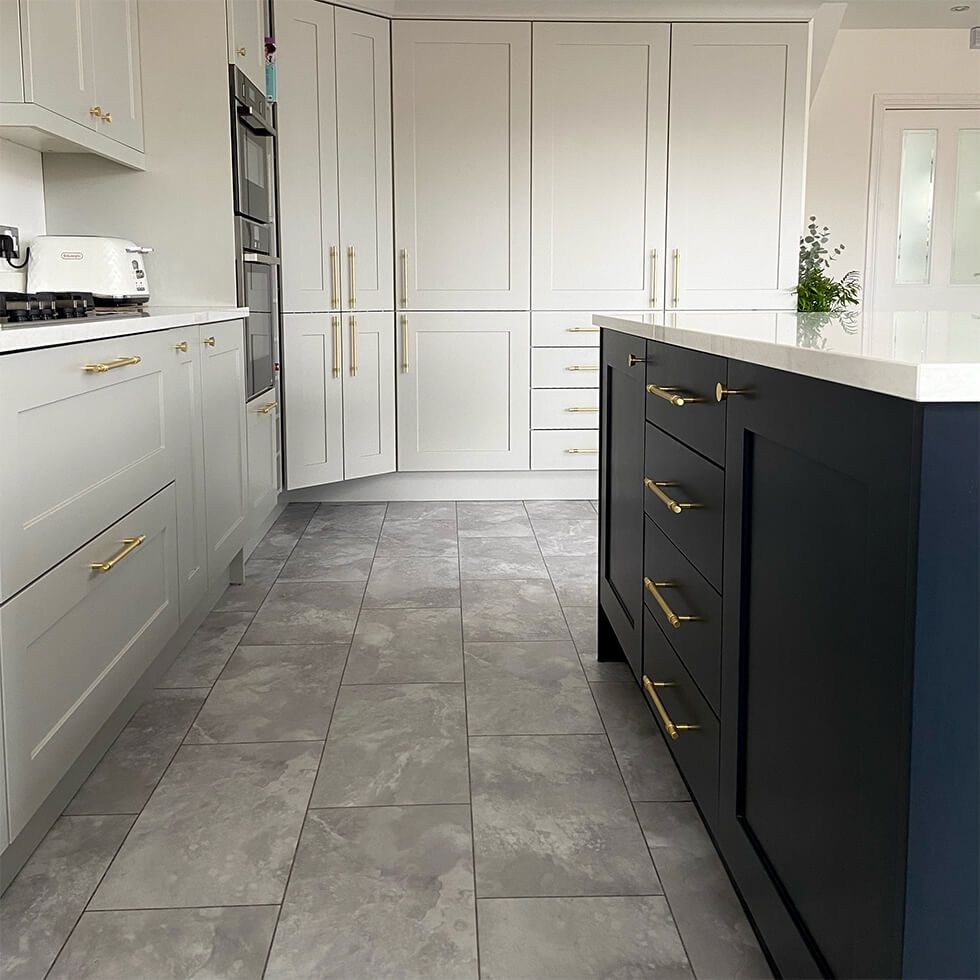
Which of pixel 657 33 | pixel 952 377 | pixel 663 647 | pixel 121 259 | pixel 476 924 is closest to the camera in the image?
pixel 952 377

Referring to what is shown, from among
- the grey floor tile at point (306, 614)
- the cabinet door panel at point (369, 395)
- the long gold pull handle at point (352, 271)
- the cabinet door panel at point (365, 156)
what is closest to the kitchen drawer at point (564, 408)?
the cabinet door panel at point (369, 395)

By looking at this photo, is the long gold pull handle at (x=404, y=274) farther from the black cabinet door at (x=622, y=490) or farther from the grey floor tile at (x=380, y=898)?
the grey floor tile at (x=380, y=898)

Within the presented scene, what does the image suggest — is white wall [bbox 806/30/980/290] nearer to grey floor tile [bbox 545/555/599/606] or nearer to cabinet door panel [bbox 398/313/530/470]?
cabinet door panel [bbox 398/313/530/470]

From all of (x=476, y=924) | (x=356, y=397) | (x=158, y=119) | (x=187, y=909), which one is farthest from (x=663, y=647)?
(x=356, y=397)

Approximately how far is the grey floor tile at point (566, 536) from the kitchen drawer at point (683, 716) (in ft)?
5.56

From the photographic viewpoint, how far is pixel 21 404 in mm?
1636

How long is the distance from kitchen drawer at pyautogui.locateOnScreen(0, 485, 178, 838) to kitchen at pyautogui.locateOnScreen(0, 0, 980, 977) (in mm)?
12

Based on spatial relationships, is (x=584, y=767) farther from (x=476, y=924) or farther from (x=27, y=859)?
(x=27, y=859)

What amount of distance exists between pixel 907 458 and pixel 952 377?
79 mm

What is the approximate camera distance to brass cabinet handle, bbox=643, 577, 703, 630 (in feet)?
5.65

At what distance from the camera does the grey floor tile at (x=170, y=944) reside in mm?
1444

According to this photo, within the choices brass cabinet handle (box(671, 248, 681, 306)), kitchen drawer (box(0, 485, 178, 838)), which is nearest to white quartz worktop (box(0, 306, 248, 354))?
kitchen drawer (box(0, 485, 178, 838))

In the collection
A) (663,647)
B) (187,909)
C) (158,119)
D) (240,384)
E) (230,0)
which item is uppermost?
(230,0)

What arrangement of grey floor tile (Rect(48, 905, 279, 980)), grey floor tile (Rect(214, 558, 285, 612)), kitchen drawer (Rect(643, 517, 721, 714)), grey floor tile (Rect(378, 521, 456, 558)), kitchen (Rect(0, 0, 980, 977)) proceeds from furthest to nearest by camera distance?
grey floor tile (Rect(378, 521, 456, 558))
grey floor tile (Rect(214, 558, 285, 612))
kitchen drawer (Rect(643, 517, 721, 714))
grey floor tile (Rect(48, 905, 279, 980))
kitchen (Rect(0, 0, 980, 977))
